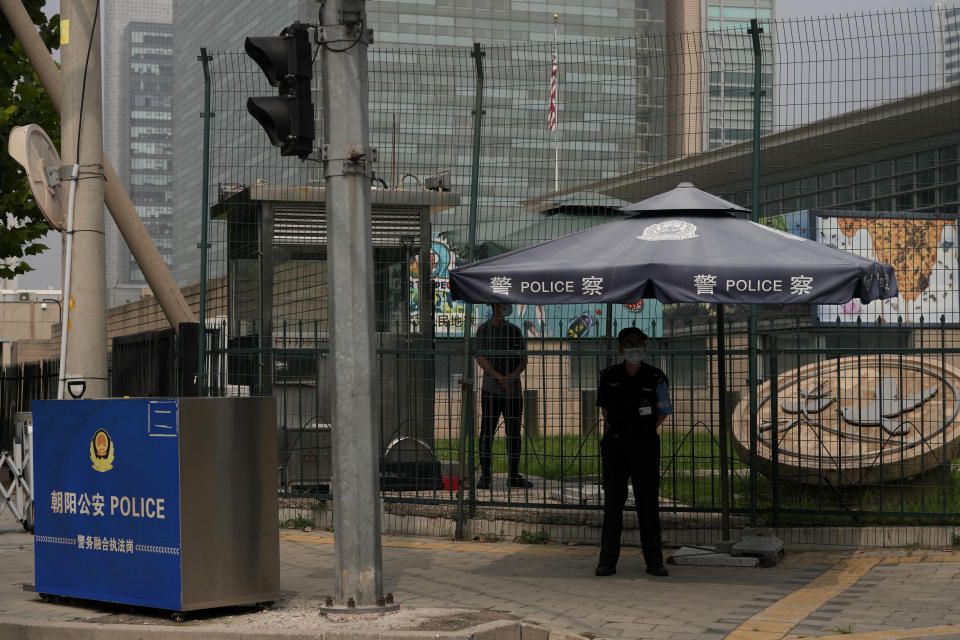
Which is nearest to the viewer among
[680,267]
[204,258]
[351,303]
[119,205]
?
[351,303]

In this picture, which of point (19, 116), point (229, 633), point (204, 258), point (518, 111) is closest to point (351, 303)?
point (229, 633)

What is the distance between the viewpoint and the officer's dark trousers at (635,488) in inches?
352

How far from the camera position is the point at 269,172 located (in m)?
12.2

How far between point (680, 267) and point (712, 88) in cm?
Result: 259

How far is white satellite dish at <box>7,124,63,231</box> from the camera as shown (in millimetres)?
9148

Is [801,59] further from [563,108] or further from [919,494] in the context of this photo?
[919,494]

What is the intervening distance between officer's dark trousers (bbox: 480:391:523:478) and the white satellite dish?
12.7 ft

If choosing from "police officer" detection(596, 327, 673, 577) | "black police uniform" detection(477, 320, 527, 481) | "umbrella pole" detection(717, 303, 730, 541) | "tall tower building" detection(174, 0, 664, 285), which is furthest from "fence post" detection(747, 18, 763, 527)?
"black police uniform" detection(477, 320, 527, 481)

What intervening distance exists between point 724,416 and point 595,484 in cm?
169

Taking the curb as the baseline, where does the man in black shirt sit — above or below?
above

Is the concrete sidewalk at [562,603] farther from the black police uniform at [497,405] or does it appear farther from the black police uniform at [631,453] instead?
the black police uniform at [497,405]

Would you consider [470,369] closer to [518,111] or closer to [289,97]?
[518,111]

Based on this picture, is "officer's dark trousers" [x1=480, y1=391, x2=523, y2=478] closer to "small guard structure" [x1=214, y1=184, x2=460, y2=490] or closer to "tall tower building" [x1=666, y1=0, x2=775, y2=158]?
"small guard structure" [x1=214, y1=184, x2=460, y2=490]

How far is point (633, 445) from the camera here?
29.6ft
